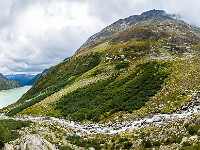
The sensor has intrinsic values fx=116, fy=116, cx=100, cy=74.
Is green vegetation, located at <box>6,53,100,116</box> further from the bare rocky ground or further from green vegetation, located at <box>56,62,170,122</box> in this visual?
the bare rocky ground

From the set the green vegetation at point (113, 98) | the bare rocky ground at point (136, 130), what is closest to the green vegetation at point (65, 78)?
the green vegetation at point (113, 98)

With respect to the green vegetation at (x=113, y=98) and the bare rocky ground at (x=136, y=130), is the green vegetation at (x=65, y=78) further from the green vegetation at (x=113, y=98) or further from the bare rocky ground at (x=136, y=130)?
the bare rocky ground at (x=136, y=130)

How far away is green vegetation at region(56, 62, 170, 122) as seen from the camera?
77.0 ft

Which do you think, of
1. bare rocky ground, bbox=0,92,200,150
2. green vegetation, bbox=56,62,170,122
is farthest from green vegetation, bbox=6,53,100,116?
bare rocky ground, bbox=0,92,200,150

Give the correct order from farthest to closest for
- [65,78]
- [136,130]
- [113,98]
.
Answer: [65,78] → [113,98] → [136,130]

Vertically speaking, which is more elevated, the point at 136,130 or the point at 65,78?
the point at 65,78

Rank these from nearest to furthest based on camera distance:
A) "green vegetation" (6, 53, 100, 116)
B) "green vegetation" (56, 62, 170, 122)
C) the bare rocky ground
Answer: the bare rocky ground
"green vegetation" (56, 62, 170, 122)
"green vegetation" (6, 53, 100, 116)

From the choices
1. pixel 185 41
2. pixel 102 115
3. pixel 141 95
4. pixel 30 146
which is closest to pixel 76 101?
pixel 102 115

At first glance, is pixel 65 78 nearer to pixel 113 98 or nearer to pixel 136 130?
pixel 113 98

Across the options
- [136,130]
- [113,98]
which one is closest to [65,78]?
[113,98]

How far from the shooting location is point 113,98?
27922 mm

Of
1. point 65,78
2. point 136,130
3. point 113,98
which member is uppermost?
point 65,78

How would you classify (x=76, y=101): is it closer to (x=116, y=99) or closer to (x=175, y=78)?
(x=116, y=99)

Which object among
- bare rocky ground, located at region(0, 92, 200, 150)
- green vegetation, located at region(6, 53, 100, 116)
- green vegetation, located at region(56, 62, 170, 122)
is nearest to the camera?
bare rocky ground, located at region(0, 92, 200, 150)
